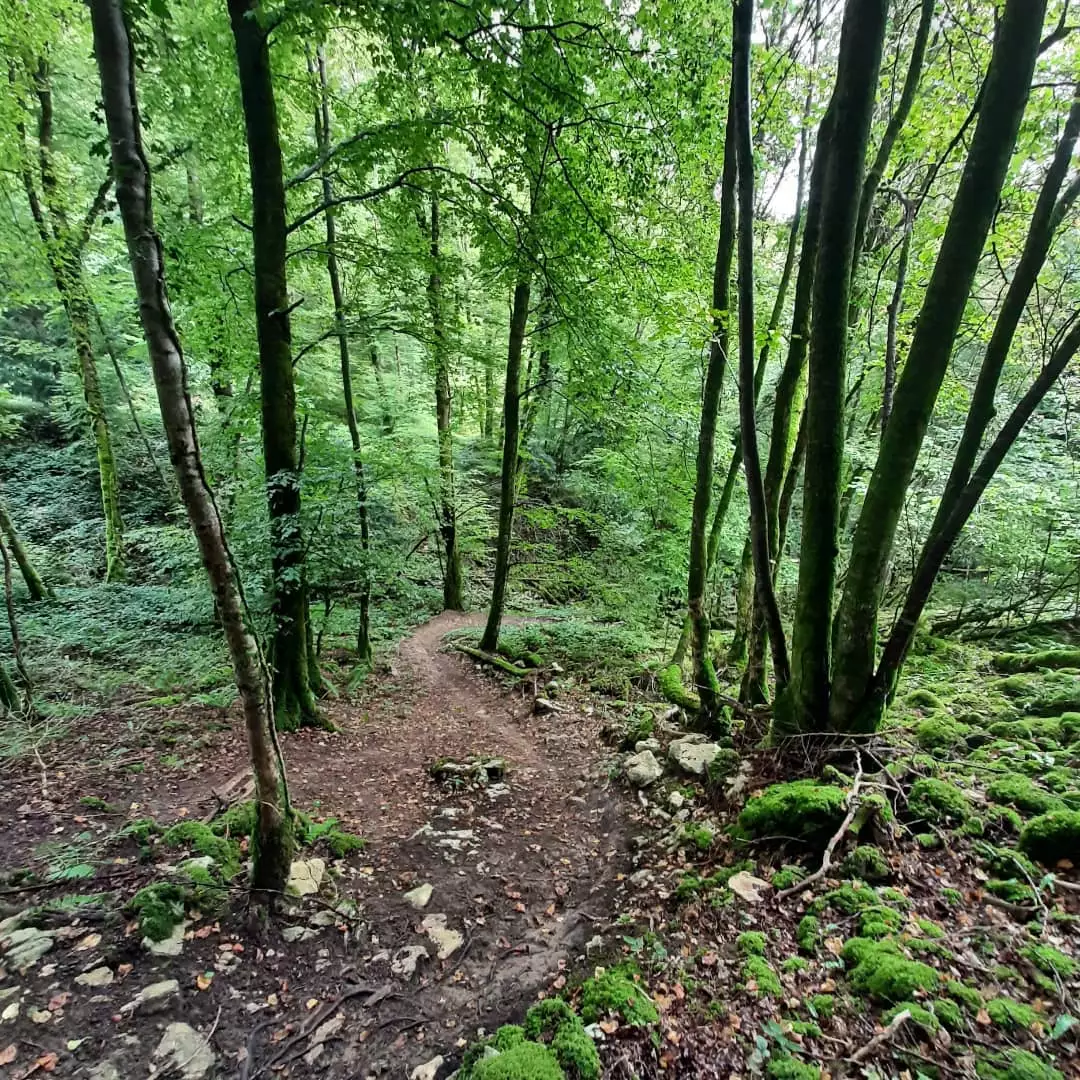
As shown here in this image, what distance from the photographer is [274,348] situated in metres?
6.19

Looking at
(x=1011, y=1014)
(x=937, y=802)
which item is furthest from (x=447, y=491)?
(x=1011, y=1014)

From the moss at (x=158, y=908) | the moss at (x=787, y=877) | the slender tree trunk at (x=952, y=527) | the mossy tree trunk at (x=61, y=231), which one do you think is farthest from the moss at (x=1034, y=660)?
the mossy tree trunk at (x=61, y=231)

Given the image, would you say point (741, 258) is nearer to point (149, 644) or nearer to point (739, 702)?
point (739, 702)

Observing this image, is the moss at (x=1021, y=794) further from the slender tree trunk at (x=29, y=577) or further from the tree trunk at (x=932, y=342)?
the slender tree trunk at (x=29, y=577)

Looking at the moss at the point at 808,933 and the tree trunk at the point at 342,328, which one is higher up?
the tree trunk at the point at 342,328

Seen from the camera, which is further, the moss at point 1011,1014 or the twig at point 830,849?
the twig at point 830,849

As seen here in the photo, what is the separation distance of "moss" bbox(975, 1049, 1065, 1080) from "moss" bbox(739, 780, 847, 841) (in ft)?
5.07

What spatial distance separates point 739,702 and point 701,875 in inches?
103

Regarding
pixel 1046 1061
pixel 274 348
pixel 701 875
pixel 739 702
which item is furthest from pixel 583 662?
pixel 1046 1061

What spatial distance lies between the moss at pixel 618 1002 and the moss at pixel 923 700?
478 centimetres

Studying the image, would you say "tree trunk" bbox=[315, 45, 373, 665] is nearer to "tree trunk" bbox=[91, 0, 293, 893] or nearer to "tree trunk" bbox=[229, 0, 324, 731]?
"tree trunk" bbox=[229, 0, 324, 731]

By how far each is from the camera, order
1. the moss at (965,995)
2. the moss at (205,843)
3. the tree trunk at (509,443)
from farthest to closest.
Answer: the tree trunk at (509,443)
the moss at (205,843)
the moss at (965,995)

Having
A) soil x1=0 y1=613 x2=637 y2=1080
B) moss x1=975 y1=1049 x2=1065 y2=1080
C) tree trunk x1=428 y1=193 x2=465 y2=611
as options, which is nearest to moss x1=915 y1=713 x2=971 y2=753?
soil x1=0 y1=613 x2=637 y2=1080

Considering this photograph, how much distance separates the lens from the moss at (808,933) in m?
2.84
